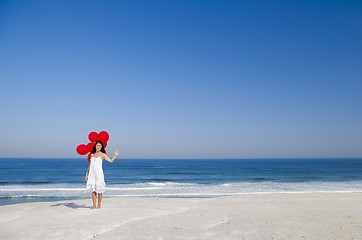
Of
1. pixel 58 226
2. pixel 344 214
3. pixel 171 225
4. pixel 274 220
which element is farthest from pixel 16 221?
pixel 344 214

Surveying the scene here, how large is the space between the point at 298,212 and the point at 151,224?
5053 mm

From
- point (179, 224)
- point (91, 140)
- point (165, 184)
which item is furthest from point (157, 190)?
point (179, 224)

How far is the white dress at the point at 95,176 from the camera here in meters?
8.57

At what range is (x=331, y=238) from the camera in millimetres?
5680

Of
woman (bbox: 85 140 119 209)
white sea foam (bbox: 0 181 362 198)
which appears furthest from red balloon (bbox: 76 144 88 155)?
white sea foam (bbox: 0 181 362 198)

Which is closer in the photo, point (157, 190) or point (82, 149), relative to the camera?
point (82, 149)

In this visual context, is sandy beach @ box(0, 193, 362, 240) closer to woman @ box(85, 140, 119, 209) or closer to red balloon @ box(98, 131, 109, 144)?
woman @ box(85, 140, 119, 209)

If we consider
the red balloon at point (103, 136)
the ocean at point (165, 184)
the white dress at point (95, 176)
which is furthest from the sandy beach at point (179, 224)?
the red balloon at point (103, 136)

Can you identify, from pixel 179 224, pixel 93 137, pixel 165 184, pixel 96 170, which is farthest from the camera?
pixel 165 184

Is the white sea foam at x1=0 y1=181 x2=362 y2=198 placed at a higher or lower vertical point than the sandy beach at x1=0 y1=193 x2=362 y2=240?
lower

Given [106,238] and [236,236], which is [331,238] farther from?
[106,238]

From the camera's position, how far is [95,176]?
28.2 feet

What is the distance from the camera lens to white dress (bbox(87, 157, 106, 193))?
8570 mm

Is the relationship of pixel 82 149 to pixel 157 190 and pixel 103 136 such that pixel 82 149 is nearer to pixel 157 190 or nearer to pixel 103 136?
pixel 103 136
